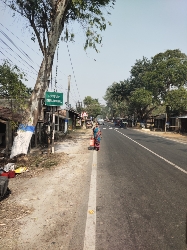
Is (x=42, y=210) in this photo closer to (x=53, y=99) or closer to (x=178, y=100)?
(x=53, y=99)

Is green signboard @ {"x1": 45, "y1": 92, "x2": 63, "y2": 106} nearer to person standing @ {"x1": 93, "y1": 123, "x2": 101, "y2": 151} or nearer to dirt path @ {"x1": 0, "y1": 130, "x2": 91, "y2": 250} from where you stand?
person standing @ {"x1": 93, "y1": 123, "x2": 101, "y2": 151}

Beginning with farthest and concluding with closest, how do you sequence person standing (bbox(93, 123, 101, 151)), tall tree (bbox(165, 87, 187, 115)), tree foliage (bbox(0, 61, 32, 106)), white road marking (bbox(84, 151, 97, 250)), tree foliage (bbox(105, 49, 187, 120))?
tree foliage (bbox(105, 49, 187, 120))
tall tree (bbox(165, 87, 187, 115))
person standing (bbox(93, 123, 101, 151))
tree foliage (bbox(0, 61, 32, 106))
white road marking (bbox(84, 151, 97, 250))

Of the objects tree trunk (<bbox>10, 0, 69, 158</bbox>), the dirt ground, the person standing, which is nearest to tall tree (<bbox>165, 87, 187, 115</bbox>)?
the person standing

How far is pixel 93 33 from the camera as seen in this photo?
40.4ft

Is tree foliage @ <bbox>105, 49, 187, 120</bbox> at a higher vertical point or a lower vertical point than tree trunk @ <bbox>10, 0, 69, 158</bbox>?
higher

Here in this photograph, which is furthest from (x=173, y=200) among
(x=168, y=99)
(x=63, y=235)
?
(x=168, y=99)

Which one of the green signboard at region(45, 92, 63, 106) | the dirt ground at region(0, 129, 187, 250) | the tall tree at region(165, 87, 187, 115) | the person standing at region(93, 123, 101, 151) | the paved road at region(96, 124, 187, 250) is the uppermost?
the tall tree at region(165, 87, 187, 115)

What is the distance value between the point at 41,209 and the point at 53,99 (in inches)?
257

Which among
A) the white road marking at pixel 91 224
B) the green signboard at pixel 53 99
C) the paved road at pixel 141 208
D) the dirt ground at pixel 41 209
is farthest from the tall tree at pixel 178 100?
the white road marking at pixel 91 224

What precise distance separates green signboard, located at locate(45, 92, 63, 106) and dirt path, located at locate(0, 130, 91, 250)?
4038mm

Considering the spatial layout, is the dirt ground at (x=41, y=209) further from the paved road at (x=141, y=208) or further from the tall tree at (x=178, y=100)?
the tall tree at (x=178, y=100)

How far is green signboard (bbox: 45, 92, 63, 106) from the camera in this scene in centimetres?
991

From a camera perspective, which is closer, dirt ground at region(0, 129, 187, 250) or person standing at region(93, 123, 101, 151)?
dirt ground at region(0, 129, 187, 250)

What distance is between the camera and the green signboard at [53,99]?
9.91 m
